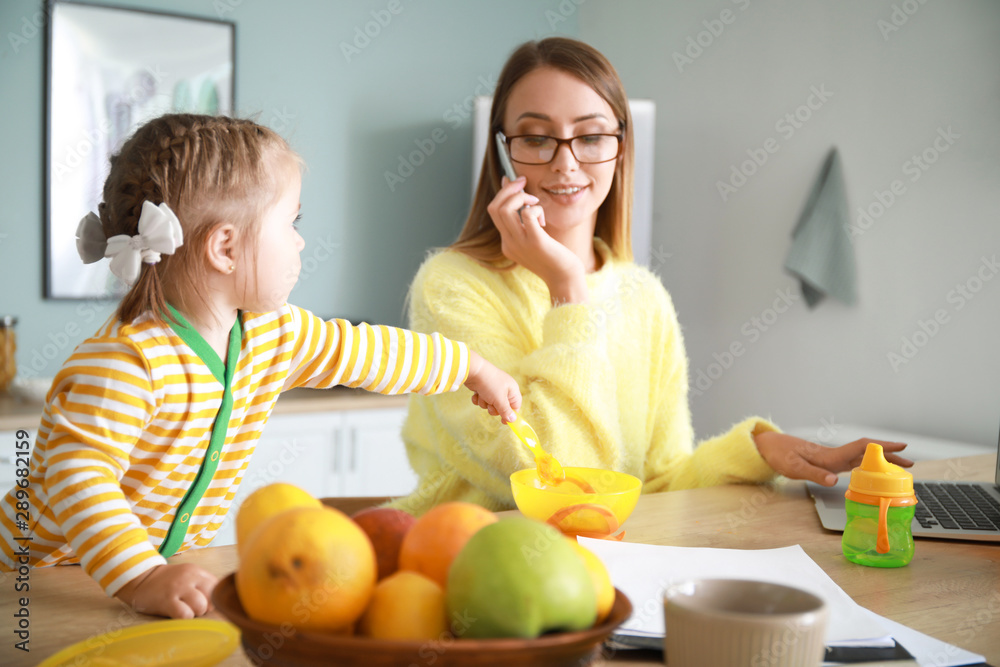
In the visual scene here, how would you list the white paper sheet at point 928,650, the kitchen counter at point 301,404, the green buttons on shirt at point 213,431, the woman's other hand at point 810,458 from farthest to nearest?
the kitchen counter at point 301,404, the woman's other hand at point 810,458, the green buttons on shirt at point 213,431, the white paper sheet at point 928,650

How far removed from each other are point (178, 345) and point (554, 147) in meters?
0.84

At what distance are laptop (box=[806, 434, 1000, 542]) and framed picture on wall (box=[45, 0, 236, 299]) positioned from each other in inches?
88.3

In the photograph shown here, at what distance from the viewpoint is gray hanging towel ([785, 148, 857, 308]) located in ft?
8.32

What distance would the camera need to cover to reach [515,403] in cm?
108

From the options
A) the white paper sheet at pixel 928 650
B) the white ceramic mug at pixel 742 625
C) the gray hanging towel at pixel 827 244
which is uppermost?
the gray hanging towel at pixel 827 244

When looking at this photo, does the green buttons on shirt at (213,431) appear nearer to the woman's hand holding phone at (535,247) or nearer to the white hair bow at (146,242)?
the white hair bow at (146,242)

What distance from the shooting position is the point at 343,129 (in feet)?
10.3

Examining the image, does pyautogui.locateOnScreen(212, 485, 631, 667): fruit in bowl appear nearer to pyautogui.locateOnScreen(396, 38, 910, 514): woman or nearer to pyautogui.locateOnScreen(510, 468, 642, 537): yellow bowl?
pyautogui.locateOnScreen(510, 468, 642, 537): yellow bowl

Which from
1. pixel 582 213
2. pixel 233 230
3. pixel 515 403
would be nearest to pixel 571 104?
pixel 582 213

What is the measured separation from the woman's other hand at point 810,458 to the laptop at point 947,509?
0.03 meters

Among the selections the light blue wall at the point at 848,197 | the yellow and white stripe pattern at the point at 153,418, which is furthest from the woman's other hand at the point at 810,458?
the light blue wall at the point at 848,197

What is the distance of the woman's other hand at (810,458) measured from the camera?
49.0 inches

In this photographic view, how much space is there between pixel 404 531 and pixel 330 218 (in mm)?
2743

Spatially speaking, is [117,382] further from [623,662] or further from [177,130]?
[623,662]
